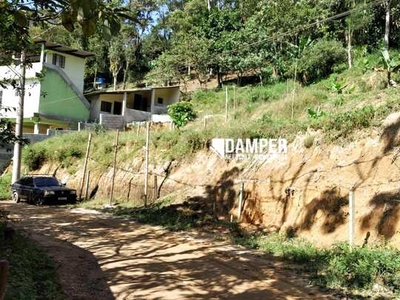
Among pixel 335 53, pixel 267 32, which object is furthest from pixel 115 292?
pixel 267 32

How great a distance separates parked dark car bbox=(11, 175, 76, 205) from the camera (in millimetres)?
18500

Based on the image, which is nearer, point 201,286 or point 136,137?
point 201,286

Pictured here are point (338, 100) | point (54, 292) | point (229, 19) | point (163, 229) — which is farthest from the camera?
point (229, 19)

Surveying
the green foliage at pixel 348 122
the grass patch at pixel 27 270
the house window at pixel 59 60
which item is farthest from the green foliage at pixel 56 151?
the grass patch at pixel 27 270

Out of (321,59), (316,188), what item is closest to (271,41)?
(321,59)

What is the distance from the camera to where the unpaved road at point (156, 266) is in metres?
6.92

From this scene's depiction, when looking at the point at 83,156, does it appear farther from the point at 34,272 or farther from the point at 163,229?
the point at 34,272

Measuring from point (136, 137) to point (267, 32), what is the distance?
16.3 meters

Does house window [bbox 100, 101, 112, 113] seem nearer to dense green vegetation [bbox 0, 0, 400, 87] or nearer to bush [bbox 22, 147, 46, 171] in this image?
dense green vegetation [bbox 0, 0, 400, 87]

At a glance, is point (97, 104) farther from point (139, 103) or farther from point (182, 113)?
point (182, 113)

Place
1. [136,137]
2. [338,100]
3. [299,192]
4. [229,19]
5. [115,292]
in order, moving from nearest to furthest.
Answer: [115,292], [299,192], [338,100], [136,137], [229,19]

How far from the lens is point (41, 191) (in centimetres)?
1856

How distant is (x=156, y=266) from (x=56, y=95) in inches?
1013

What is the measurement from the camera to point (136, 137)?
20.9m
